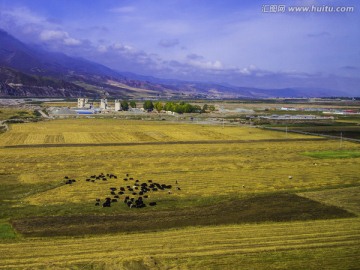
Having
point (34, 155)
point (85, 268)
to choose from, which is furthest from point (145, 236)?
point (34, 155)

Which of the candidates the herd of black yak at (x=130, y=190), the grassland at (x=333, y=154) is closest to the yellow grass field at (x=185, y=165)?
the herd of black yak at (x=130, y=190)

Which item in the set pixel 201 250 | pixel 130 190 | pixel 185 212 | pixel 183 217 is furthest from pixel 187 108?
pixel 201 250

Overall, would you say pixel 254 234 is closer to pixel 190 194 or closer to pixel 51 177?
pixel 190 194

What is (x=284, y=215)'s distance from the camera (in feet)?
71.5

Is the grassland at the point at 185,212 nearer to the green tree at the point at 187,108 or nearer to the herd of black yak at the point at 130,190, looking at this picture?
the herd of black yak at the point at 130,190

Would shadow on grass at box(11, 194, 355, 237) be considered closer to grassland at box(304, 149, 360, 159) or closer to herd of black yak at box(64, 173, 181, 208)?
herd of black yak at box(64, 173, 181, 208)

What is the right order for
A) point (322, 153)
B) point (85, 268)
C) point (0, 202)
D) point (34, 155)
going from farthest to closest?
point (322, 153)
point (34, 155)
point (0, 202)
point (85, 268)

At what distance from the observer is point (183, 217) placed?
21188 mm

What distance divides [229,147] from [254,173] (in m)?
15.1

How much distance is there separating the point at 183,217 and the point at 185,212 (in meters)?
0.96

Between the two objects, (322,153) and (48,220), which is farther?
(322,153)

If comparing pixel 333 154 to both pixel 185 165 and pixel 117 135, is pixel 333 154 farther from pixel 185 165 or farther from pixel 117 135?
pixel 117 135

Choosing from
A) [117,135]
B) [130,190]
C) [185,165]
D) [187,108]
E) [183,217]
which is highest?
[187,108]

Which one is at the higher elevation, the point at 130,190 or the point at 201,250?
the point at 130,190
